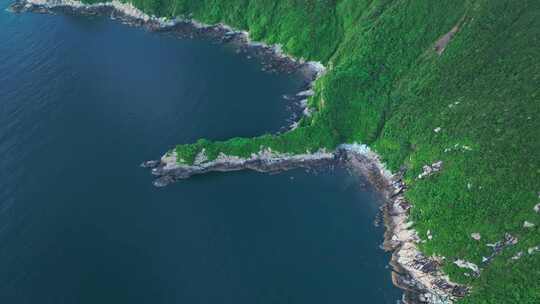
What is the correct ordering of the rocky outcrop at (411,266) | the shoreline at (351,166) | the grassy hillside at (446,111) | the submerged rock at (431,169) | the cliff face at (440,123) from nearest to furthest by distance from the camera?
the rocky outcrop at (411,266) → the cliff face at (440,123) → the grassy hillside at (446,111) → the shoreline at (351,166) → the submerged rock at (431,169)

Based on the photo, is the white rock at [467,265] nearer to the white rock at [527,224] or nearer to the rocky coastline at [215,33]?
the white rock at [527,224]

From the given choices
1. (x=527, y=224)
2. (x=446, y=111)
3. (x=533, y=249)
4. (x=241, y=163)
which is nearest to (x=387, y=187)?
(x=446, y=111)

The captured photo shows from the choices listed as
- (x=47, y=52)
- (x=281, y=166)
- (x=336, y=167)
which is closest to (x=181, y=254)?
(x=281, y=166)

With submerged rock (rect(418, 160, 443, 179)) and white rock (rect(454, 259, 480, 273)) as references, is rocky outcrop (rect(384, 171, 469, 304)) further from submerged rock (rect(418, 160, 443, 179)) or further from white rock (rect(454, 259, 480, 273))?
submerged rock (rect(418, 160, 443, 179))

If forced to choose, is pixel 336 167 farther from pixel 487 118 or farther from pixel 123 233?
pixel 123 233

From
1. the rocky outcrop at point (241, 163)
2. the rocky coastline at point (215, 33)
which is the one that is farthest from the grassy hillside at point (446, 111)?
the rocky coastline at point (215, 33)

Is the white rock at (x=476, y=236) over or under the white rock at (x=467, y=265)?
over

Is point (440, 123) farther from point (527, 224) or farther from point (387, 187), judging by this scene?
point (527, 224)

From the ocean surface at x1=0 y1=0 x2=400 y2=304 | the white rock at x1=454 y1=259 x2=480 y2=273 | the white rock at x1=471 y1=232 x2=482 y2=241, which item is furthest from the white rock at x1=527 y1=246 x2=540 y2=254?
the ocean surface at x1=0 y1=0 x2=400 y2=304
